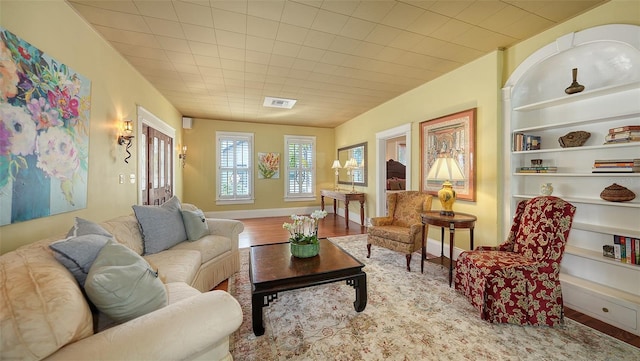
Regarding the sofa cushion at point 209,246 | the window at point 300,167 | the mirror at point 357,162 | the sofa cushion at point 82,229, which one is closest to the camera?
the sofa cushion at point 82,229

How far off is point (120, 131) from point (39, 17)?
4.45 feet

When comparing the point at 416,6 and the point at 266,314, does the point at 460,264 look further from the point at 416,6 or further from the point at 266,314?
the point at 416,6

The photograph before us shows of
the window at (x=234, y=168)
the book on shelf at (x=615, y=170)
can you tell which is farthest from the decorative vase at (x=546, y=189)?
the window at (x=234, y=168)

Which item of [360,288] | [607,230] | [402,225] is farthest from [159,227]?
[607,230]

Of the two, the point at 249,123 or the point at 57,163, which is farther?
the point at 249,123

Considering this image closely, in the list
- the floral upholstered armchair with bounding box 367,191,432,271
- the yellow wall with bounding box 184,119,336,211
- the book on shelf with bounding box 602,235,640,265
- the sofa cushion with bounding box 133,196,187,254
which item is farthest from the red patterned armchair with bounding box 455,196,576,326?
the yellow wall with bounding box 184,119,336,211

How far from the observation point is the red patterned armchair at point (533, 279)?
195 centimetres

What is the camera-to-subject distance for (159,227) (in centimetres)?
240

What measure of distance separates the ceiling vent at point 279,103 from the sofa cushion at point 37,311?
3.98 meters

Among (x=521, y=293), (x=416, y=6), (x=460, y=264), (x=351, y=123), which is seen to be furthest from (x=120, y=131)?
(x=351, y=123)

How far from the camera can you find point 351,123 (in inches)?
249

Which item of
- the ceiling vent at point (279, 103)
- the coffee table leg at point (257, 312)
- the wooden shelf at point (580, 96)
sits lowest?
the coffee table leg at point (257, 312)

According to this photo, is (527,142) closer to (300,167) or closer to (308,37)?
(308,37)

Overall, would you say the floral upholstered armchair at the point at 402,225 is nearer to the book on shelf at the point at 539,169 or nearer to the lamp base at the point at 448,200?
the lamp base at the point at 448,200
